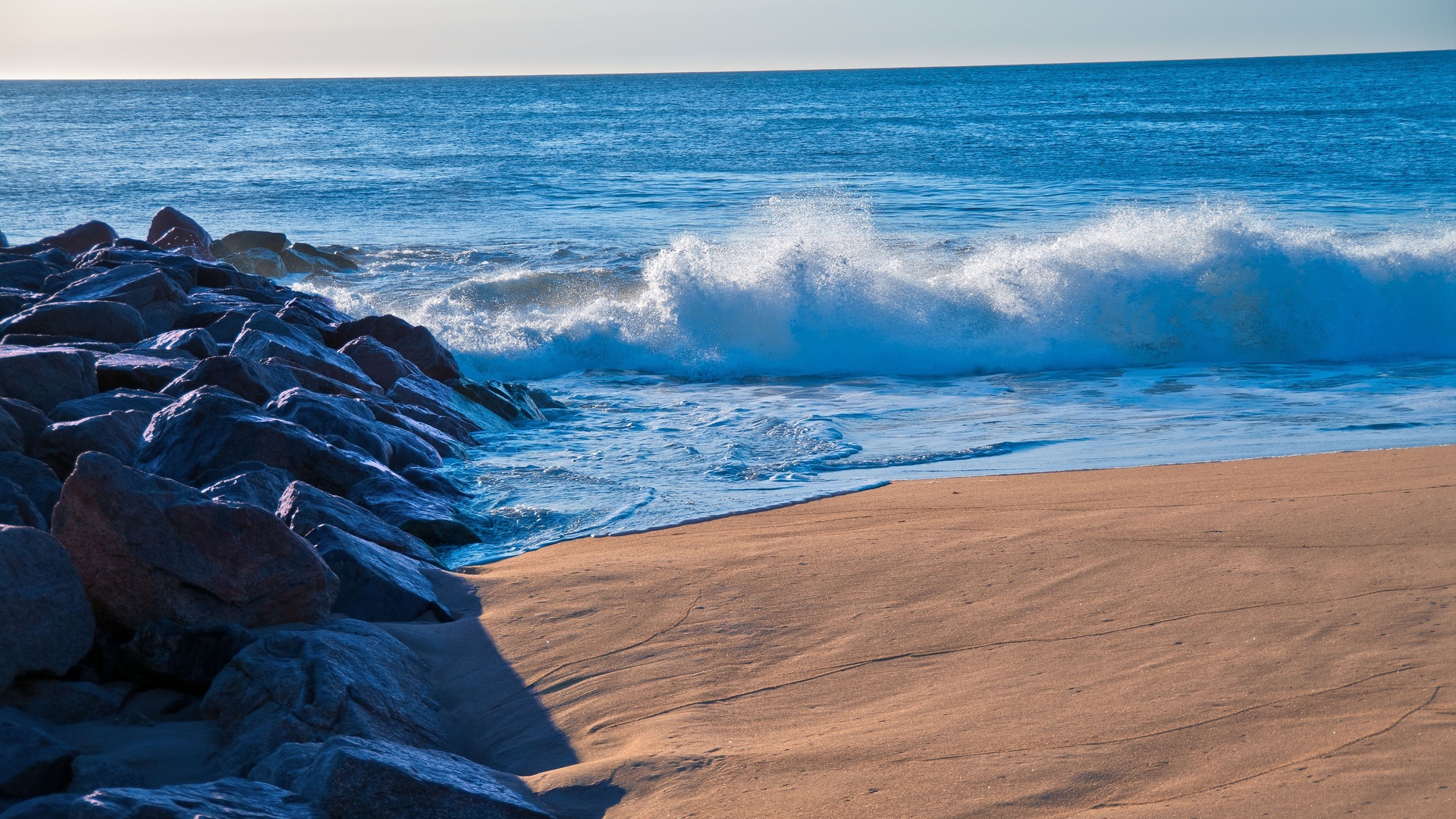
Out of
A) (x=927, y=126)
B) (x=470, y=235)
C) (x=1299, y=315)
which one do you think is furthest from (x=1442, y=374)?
(x=927, y=126)

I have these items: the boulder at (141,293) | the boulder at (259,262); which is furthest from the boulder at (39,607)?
the boulder at (259,262)

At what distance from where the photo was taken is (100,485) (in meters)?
2.87

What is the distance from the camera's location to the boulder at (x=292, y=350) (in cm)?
623

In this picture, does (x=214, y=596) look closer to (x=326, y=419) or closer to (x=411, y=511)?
(x=411, y=511)

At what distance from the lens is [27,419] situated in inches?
167

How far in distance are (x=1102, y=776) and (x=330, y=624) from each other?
7.17 feet

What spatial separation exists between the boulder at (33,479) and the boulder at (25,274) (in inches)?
215

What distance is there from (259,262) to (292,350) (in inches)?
359

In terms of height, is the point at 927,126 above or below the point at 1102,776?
above

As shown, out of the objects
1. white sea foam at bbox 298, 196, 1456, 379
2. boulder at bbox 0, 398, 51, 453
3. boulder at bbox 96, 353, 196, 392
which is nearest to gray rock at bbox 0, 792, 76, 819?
boulder at bbox 0, 398, 51, 453

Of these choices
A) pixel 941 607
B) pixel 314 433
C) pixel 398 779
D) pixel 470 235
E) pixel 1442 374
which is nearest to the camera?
pixel 398 779

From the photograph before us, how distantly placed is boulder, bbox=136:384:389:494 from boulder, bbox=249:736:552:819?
→ 239 cm

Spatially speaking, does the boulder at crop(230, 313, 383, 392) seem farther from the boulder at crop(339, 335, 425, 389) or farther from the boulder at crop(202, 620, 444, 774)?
the boulder at crop(202, 620, 444, 774)

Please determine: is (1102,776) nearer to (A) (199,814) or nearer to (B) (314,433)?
(A) (199,814)
